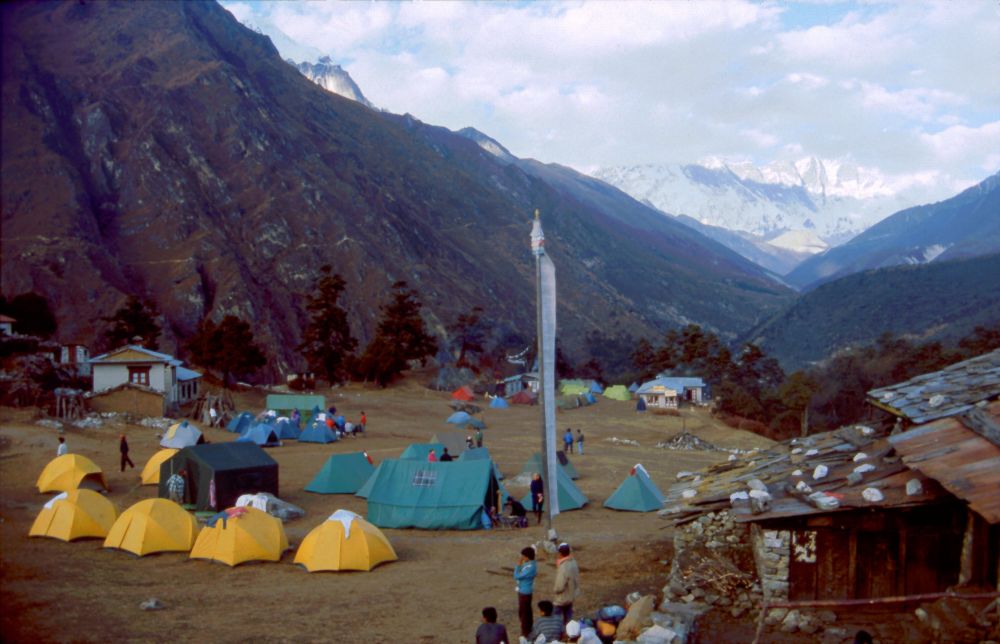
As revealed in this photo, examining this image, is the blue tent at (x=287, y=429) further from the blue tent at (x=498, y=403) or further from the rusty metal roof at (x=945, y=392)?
the rusty metal roof at (x=945, y=392)

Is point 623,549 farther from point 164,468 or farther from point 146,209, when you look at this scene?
point 146,209

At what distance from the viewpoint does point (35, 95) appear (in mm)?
80812

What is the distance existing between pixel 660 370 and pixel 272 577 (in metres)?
63.3

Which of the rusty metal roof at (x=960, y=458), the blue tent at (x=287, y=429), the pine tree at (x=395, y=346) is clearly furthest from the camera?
the pine tree at (x=395, y=346)

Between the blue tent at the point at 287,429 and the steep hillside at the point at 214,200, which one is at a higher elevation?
the steep hillside at the point at 214,200

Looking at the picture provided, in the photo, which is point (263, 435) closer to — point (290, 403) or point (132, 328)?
point (290, 403)

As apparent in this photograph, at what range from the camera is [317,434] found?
33.6m

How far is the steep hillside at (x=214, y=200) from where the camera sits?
72.6 metres

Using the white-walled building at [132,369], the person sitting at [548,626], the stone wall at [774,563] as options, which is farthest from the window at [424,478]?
the white-walled building at [132,369]

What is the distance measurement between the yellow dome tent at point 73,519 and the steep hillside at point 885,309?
2893 inches

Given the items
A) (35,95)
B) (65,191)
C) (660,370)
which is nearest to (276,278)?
(65,191)

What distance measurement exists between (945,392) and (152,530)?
13799 mm

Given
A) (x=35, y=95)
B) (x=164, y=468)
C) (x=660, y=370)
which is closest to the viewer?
(x=164, y=468)

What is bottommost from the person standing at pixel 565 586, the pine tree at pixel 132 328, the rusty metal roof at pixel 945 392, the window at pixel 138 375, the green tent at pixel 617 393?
the person standing at pixel 565 586
